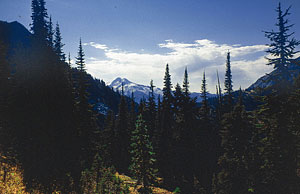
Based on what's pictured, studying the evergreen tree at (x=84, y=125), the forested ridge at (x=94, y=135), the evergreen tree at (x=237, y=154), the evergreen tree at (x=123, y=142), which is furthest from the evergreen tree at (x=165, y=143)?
the evergreen tree at (x=84, y=125)

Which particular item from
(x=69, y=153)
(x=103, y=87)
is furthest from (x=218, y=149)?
(x=103, y=87)

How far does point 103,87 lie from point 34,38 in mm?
135089

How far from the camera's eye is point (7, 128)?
69.0 feet

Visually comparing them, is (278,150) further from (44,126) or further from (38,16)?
(38,16)

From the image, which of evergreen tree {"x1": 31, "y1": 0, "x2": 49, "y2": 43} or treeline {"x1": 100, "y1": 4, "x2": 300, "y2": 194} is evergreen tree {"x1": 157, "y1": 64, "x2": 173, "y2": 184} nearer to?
treeline {"x1": 100, "y1": 4, "x2": 300, "y2": 194}

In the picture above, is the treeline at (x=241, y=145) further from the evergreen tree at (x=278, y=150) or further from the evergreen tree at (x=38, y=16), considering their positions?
the evergreen tree at (x=38, y=16)

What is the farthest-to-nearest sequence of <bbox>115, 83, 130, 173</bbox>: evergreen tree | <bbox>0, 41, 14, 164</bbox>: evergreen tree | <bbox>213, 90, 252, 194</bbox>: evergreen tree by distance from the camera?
<bbox>115, 83, 130, 173</bbox>: evergreen tree, <bbox>213, 90, 252, 194</bbox>: evergreen tree, <bbox>0, 41, 14, 164</bbox>: evergreen tree

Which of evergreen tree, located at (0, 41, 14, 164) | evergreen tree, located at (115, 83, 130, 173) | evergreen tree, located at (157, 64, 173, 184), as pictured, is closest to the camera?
evergreen tree, located at (0, 41, 14, 164)

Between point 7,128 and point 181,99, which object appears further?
point 181,99

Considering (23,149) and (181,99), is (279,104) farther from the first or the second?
(23,149)

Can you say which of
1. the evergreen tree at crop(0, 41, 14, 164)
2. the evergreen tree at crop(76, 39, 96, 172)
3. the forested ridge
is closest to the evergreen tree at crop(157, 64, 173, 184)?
the forested ridge

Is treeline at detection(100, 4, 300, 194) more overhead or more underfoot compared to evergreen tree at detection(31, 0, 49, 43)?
more underfoot

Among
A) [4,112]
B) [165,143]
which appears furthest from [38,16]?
[165,143]

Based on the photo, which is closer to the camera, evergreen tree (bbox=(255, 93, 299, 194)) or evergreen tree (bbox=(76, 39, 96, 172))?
evergreen tree (bbox=(255, 93, 299, 194))
